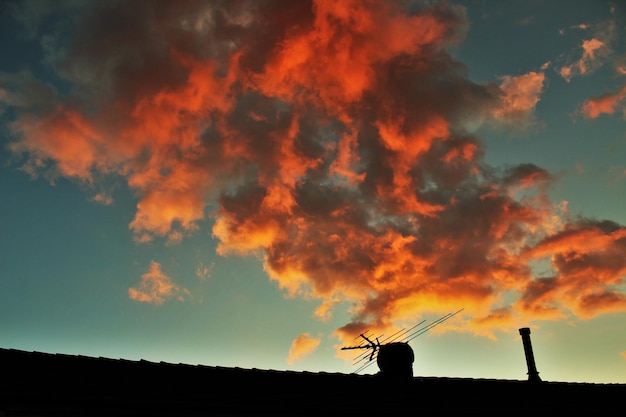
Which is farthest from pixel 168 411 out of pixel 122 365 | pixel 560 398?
pixel 560 398

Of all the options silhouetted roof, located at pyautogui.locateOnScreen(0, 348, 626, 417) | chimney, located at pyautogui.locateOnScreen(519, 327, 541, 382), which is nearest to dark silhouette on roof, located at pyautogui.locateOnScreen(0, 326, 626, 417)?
silhouetted roof, located at pyautogui.locateOnScreen(0, 348, 626, 417)

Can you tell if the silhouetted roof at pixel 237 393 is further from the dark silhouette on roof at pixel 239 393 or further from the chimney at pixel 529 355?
the chimney at pixel 529 355

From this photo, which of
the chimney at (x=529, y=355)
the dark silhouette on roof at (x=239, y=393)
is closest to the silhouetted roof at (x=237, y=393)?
the dark silhouette on roof at (x=239, y=393)

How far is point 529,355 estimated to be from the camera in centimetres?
1669

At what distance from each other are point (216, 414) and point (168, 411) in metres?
0.81

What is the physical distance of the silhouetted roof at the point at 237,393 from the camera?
22.0 feet

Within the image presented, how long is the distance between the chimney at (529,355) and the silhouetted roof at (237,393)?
451cm

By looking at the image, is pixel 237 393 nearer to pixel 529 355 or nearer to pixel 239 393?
pixel 239 393

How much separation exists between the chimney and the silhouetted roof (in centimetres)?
451

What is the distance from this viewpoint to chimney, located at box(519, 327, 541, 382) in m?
16.0

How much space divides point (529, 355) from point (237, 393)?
45.3ft

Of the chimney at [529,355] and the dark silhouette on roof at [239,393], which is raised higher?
the chimney at [529,355]

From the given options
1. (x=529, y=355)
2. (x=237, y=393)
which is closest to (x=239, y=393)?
(x=237, y=393)

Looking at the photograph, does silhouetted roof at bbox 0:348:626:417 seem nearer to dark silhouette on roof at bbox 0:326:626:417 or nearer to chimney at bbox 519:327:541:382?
dark silhouette on roof at bbox 0:326:626:417
